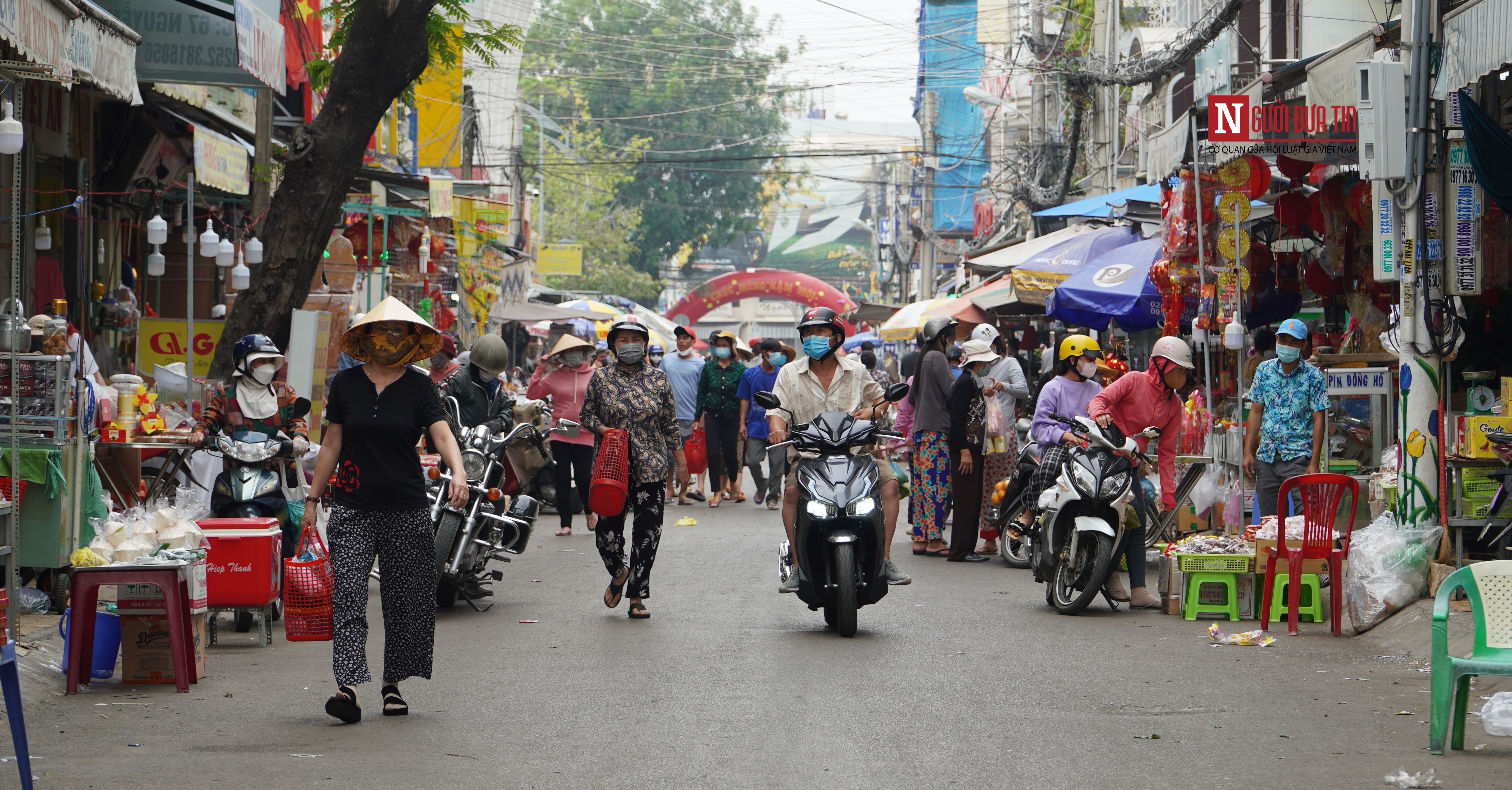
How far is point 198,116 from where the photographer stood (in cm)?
1510

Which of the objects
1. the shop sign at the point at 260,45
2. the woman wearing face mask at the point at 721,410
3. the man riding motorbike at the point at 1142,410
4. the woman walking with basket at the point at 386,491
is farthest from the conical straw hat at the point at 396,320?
the woman wearing face mask at the point at 721,410

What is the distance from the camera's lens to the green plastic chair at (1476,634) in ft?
19.0

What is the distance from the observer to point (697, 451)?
19047 millimetres

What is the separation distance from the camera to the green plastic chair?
5.79m

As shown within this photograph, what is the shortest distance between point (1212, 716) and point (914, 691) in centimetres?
136

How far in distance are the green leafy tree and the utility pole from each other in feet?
34.2

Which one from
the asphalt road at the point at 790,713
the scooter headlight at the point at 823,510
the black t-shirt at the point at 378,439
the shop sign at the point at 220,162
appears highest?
the shop sign at the point at 220,162

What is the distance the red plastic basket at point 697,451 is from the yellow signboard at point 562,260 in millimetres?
23579

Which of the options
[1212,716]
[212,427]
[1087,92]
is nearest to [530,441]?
[212,427]

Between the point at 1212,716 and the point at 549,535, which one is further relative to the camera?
the point at 549,535

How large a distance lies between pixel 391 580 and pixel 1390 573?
581 cm

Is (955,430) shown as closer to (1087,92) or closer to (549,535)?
(549,535)

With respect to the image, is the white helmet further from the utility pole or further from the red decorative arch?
the utility pole

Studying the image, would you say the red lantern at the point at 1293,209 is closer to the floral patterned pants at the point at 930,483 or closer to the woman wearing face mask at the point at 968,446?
the woman wearing face mask at the point at 968,446
